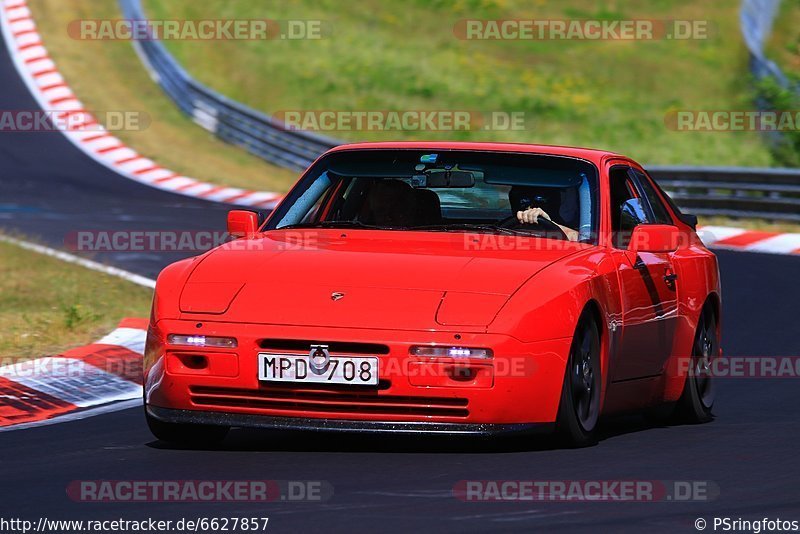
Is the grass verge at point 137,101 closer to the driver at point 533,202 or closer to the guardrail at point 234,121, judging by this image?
the guardrail at point 234,121

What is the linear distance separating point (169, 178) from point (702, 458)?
2122 centimetres

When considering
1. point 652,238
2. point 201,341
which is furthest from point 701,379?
point 201,341

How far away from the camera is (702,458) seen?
7172mm

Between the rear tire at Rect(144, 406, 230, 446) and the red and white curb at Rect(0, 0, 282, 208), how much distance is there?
16.7 metres

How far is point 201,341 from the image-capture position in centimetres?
709

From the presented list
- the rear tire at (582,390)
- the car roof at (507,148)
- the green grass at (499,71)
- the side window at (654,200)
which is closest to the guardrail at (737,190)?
the green grass at (499,71)

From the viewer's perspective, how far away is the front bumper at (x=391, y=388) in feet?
22.6

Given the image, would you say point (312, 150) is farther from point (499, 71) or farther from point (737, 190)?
point (499, 71)

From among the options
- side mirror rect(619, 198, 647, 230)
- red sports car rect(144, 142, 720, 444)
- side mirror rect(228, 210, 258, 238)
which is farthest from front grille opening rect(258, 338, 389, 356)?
side mirror rect(619, 198, 647, 230)

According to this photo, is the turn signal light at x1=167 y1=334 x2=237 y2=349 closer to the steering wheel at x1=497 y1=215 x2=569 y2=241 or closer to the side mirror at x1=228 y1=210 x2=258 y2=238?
the side mirror at x1=228 y1=210 x2=258 y2=238

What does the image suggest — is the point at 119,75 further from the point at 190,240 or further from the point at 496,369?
the point at 496,369

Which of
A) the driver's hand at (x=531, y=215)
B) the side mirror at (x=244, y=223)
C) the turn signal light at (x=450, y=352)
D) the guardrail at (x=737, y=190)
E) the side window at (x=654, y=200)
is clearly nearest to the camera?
the turn signal light at (x=450, y=352)

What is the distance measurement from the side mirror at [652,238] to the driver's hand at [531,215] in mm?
429

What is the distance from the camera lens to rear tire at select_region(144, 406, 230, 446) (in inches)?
292
